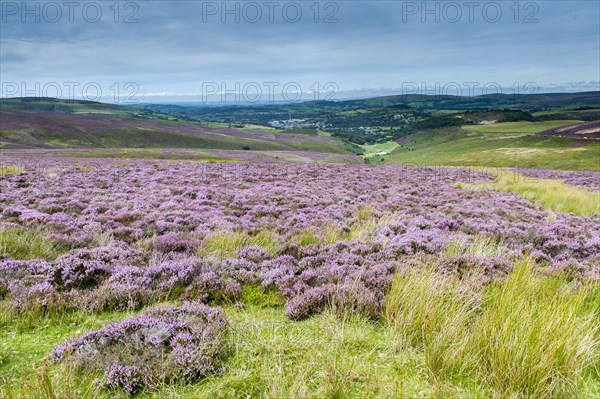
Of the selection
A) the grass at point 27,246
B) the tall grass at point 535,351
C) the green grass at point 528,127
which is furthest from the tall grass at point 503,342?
the green grass at point 528,127

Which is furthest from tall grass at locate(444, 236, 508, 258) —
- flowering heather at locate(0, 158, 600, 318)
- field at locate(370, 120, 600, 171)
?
field at locate(370, 120, 600, 171)

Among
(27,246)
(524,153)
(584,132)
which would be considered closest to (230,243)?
(27,246)

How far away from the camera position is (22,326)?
4.80m

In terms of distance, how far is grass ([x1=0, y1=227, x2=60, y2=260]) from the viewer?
25.6 feet

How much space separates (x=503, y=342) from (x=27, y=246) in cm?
969

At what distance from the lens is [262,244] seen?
32.1 ft

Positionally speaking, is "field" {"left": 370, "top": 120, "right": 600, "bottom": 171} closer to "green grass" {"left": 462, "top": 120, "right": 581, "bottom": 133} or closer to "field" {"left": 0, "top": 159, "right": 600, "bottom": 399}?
"green grass" {"left": 462, "top": 120, "right": 581, "bottom": 133}

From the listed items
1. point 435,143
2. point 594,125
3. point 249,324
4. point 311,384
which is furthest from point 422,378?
point 435,143

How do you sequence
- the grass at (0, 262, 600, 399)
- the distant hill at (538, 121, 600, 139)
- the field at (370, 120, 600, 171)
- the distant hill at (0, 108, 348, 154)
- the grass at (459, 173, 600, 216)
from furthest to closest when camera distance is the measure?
the distant hill at (538, 121, 600, 139)
the distant hill at (0, 108, 348, 154)
the field at (370, 120, 600, 171)
the grass at (459, 173, 600, 216)
the grass at (0, 262, 600, 399)

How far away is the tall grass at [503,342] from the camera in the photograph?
3604 mm

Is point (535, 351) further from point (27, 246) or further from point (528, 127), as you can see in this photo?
point (528, 127)

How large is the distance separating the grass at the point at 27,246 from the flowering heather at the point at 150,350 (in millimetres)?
4790

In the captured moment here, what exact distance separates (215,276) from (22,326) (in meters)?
2.87

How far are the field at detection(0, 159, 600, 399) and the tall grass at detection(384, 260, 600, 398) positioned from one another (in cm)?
2
